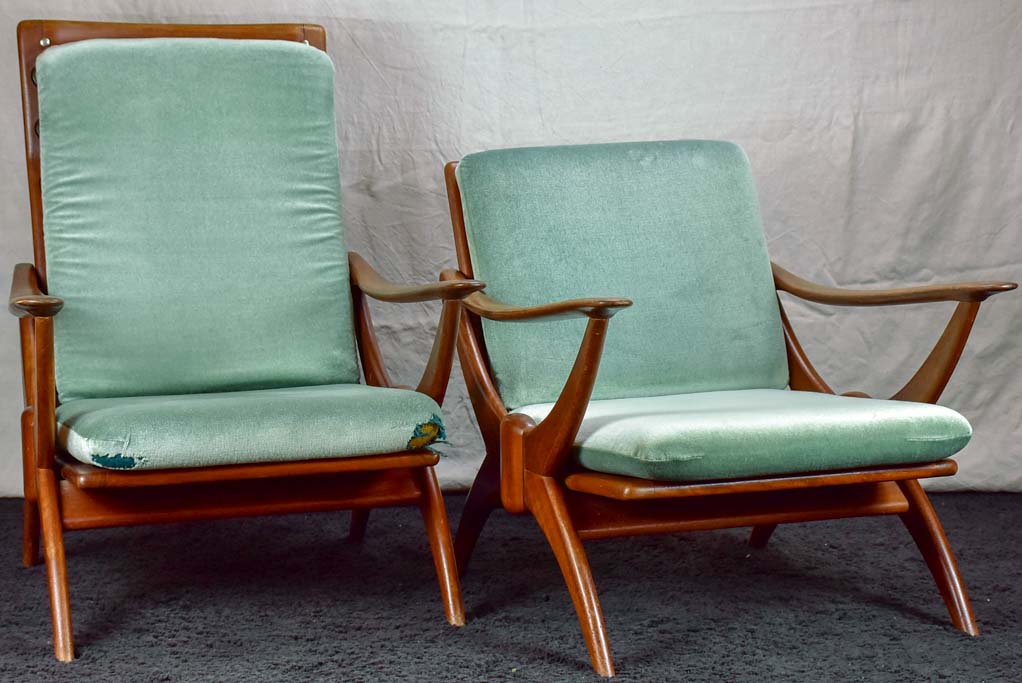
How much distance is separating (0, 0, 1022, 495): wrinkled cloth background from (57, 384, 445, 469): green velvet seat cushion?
1164 mm

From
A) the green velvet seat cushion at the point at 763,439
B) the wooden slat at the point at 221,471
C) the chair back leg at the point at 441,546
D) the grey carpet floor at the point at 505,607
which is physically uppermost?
the green velvet seat cushion at the point at 763,439

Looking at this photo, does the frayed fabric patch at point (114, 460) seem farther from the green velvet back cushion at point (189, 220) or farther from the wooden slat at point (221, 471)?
the green velvet back cushion at point (189, 220)

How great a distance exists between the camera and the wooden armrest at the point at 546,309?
5.43ft

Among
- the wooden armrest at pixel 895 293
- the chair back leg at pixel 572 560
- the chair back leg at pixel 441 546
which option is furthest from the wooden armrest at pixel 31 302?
the wooden armrest at pixel 895 293

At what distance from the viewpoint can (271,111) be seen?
93.3 inches

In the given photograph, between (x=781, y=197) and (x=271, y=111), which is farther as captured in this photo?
(x=781, y=197)

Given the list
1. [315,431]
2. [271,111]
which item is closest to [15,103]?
[271,111]

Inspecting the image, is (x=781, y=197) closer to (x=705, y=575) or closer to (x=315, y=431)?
(x=705, y=575)

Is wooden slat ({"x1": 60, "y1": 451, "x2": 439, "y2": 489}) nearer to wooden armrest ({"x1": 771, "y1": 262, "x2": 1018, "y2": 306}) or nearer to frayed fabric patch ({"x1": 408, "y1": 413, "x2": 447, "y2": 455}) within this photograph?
frayed fabric patch ({"x1": 408, "y1": 413, "x2": 447, "y2": 455})

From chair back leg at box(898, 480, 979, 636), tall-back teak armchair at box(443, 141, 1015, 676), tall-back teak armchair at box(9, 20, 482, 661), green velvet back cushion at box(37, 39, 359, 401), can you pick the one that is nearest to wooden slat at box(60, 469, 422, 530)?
tall-back teak armchair at box(9, 20, 482, 661)

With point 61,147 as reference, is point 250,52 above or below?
above

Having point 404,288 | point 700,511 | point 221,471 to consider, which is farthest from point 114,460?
point 700,511

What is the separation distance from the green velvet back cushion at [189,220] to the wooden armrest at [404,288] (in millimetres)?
35

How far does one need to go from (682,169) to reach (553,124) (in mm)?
741
